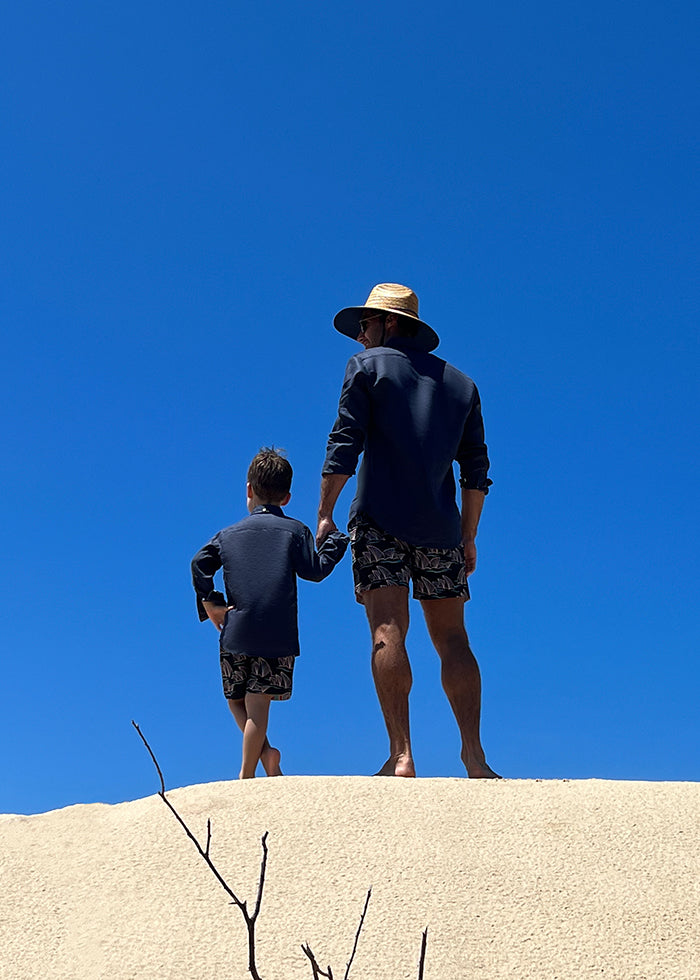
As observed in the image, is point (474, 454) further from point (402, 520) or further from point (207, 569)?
point (207, 569)

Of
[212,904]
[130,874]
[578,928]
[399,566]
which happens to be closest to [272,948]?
[212,904]

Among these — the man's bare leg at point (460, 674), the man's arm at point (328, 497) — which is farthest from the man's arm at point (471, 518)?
the man's arm at point (328, 497)

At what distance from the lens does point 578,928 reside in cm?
320

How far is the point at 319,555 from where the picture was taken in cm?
488

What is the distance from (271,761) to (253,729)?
0.19m

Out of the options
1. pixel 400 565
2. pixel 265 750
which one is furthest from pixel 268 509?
pixel 265 750

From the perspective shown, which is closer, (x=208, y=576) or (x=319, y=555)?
(x=319, y=555)

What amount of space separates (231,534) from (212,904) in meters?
2.13

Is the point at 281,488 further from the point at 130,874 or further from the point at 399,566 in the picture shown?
the point at 130,874

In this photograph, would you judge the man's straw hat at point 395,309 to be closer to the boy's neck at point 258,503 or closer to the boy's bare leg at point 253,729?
the boy's neck at point 258,503

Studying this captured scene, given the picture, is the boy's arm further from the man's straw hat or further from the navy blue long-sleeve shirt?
the man's straw hat

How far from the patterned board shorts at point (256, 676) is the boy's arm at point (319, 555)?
424 millimetres

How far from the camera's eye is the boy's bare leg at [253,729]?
488 centimetres

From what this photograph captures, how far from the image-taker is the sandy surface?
309 centimetres
